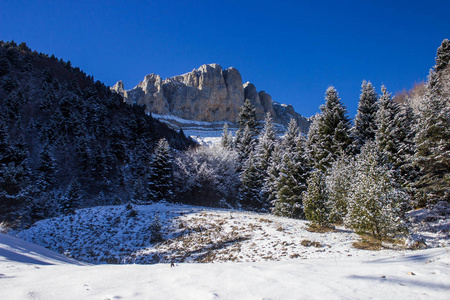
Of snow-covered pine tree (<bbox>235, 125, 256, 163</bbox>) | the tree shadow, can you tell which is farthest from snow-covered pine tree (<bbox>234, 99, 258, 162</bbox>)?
the tree shadow

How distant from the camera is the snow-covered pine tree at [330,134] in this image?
22.0 metres

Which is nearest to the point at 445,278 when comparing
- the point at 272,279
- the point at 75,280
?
the point at 272,279

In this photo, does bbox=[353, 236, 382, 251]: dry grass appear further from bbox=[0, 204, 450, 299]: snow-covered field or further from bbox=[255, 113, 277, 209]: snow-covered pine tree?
bbox=[255, 113, 277, 209]: snow-covered pine tree

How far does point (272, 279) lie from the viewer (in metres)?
3.66

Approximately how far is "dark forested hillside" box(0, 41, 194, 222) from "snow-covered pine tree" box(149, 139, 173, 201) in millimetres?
1322

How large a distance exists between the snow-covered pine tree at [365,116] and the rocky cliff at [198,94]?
327 ft

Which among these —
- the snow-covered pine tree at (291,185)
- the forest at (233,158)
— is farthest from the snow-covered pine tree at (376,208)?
the snow-covered pine tree at (291,185)

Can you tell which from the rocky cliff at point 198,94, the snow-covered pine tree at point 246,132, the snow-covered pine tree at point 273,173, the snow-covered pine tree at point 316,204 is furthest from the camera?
the rocky cliff at point 198,94

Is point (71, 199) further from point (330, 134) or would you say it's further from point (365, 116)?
point (365, 116)

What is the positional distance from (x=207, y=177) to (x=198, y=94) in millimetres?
97823

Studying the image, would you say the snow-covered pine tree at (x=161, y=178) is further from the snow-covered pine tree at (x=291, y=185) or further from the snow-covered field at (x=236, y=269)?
the snow-covered field at (x=236, y=269)

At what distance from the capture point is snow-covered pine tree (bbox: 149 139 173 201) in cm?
2789

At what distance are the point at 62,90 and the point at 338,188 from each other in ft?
167

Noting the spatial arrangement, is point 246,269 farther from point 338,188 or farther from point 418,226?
point 418,226
